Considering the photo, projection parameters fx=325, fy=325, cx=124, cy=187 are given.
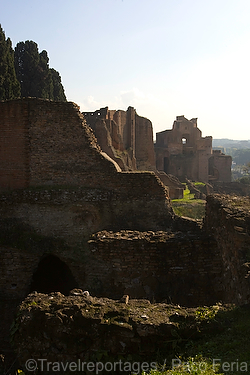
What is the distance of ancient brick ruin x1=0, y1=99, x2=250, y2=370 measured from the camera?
7.10 metres

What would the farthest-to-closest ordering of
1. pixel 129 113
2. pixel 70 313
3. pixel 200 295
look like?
pixel 129 113 → pixel 200 295 → pixel 70 313

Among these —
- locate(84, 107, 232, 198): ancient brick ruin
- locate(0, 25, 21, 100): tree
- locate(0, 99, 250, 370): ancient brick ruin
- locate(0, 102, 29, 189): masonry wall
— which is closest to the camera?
locate(0, 99, 250, 370): ancient brick ruin

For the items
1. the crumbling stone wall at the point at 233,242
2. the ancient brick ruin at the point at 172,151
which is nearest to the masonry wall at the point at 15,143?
the crumbling stone wall at the point at 233,242

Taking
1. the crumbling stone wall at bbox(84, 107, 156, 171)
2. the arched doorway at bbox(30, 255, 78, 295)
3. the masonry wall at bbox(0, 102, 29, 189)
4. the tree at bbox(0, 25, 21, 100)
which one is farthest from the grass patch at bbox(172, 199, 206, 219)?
the arched doorway at bbox(30, 255, 78, 295)

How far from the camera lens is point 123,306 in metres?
4.76

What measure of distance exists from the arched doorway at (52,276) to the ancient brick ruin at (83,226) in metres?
0.03

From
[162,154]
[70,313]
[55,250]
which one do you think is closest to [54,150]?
[55,250]

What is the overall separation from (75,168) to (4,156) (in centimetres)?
231

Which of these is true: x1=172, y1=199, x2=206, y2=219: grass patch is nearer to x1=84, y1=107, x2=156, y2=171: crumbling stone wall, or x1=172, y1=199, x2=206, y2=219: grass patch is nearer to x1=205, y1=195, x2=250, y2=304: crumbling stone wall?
x1=84, y1=107, x2=156, y2=171: crumbling stone wall

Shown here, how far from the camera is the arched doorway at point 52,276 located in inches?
344

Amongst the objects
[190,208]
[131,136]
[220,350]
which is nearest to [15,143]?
[220,350]

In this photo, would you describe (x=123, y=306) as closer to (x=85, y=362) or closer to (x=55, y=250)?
(x=85, y=362)

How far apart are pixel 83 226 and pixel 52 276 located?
1.66 m

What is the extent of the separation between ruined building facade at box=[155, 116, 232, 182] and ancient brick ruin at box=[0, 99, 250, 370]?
38.2 meters
